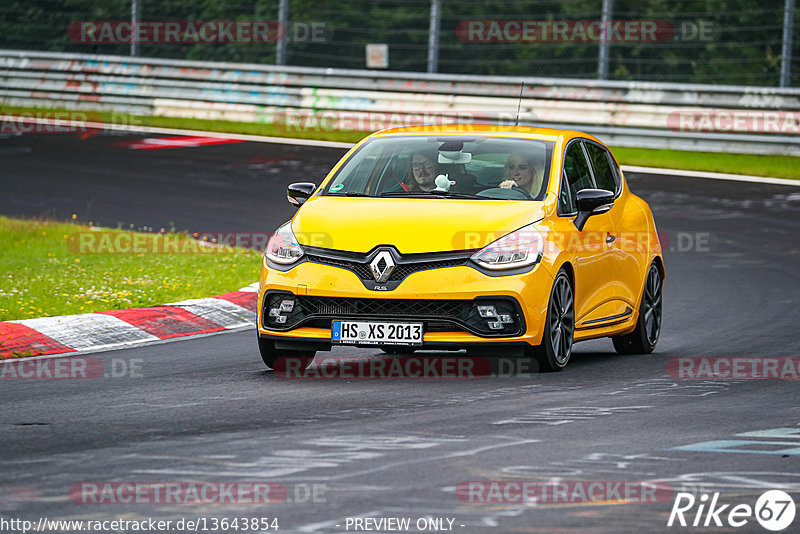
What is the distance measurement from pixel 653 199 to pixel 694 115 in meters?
3.86

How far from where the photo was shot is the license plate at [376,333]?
9.15 meters

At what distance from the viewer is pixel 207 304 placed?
12430mm

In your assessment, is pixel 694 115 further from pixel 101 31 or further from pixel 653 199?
pixel 101 31

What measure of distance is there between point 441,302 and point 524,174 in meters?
1.47

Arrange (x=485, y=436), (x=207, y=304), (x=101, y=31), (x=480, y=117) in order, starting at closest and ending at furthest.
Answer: (x=485, y=436), (x=207, y=304), (x=480, y=117), (x=101, y=31)

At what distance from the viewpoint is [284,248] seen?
379 inches

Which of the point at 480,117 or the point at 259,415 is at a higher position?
the point at 480,117

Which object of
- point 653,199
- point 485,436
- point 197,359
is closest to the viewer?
point 485,436

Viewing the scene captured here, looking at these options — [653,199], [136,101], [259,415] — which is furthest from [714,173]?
[259,415]

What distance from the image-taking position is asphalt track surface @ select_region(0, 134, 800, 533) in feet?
19.2

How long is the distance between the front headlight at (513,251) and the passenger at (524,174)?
2.18ft
